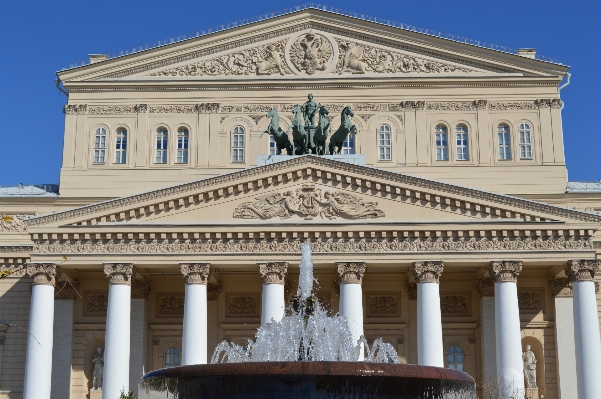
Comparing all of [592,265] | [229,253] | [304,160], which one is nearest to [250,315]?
[229,253]

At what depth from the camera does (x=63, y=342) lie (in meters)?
41.8

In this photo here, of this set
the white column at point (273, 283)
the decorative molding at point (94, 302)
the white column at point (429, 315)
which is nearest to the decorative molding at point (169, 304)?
the decorative molding at point (94, 302)

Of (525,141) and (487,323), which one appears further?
(525,141)

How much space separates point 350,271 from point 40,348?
11.7 metres

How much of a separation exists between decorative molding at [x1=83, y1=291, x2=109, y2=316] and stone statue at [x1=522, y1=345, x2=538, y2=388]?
17289 millimetres

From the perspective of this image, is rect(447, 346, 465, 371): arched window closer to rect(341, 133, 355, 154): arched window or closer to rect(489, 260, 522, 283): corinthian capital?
rect(489, 260, 522, 283): corinthian capital

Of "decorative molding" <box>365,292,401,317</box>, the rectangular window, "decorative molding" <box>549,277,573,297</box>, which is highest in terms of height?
the rectangular window

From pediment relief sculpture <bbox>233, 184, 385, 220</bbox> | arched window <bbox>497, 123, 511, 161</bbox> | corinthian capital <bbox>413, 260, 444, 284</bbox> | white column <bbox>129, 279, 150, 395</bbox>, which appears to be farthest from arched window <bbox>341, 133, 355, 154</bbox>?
white column <bbox>129, 279, 150, 395</bbox>

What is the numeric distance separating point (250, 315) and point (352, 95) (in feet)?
40.1

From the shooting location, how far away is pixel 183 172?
157ft

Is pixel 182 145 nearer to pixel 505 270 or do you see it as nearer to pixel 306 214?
pixel 306 214

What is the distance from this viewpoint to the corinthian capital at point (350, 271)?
38.0m

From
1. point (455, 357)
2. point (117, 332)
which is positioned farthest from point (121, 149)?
point (455, 357)

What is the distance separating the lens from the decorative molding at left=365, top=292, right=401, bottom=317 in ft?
140
